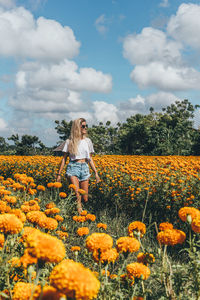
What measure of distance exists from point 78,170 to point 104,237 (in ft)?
11.2

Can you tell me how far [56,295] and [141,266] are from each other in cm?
82

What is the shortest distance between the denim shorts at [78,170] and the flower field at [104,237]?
1.44 feet

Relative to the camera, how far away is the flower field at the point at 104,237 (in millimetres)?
1009

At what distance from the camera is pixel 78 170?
481 cm

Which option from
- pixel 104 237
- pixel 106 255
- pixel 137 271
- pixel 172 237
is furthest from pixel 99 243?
pixel 172 237

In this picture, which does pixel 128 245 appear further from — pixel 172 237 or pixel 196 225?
pixel 196 225

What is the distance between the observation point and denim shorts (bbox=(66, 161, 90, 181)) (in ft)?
15.6

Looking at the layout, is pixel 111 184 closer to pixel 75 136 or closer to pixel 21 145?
pixel 75 136

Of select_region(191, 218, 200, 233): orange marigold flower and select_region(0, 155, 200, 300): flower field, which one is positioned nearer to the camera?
select_region(0, 155, 200, 300): flower field

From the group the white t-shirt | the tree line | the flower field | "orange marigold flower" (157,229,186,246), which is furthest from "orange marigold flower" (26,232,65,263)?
the tree line

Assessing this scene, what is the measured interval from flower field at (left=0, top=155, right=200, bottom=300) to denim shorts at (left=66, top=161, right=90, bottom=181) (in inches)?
17.3

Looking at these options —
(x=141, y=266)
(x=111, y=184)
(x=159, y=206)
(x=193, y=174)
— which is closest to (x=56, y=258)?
(x=141, y=266)

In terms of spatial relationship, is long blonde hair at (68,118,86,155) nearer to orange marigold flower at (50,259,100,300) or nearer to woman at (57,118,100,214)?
woman at (57,118,100,214)

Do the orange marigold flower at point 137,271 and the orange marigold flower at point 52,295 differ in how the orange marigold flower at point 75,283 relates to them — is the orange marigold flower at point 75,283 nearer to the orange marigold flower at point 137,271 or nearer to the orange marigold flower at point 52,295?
the orange marigold flower at point 52,295
